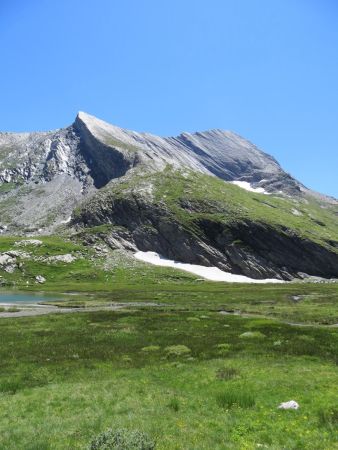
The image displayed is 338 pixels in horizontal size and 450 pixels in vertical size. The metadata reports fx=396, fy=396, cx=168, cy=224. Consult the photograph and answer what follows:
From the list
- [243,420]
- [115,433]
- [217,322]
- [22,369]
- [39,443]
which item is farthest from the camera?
[217,322]

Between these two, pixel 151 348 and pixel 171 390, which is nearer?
pixel 171 390

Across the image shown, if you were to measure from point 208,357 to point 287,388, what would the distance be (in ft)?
42.1

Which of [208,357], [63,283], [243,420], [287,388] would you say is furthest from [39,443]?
[63,283]

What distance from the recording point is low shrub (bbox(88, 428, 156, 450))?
16.6 metres

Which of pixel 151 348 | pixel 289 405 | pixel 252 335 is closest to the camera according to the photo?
pixel 289 405

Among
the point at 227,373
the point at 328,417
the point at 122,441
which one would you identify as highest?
the point at 122,441

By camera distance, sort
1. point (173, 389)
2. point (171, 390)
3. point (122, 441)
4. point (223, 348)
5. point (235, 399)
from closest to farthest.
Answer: point (122, 441) → point (235, 399) → point (171, 390) → point (173, 389) → point (223, 348)

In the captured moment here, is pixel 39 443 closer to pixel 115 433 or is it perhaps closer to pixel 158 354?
pixel 115 433

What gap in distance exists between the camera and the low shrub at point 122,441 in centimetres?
1662

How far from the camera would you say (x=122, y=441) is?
16953 millimetres

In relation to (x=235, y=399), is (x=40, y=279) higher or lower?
lower

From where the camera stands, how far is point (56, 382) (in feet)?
100

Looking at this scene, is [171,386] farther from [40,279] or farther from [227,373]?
[40,279]

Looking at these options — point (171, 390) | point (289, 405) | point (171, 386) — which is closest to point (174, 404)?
point (171, 390)
